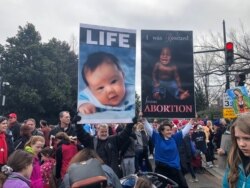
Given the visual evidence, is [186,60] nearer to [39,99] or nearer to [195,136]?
[195,136]

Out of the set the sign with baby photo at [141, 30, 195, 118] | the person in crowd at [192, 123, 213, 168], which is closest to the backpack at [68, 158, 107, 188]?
the sign with baby photo at [141, 30, 195, 118]

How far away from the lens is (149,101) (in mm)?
5777

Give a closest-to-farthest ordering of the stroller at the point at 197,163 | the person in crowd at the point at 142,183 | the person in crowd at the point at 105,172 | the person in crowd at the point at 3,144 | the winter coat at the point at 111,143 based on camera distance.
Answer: the person in crowd at the point at 105,172
the person in crowd at the point at 142,183
the winter coat at the point at 111,143
the person in crowd at the point at 3,144
the stroller at the point at 197,163

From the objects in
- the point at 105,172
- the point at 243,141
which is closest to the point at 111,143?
the point at 105,172

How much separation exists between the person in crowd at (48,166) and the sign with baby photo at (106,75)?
65.6 inches

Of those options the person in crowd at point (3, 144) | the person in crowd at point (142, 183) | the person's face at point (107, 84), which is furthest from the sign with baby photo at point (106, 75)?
the person in crowd at point (3, 144)

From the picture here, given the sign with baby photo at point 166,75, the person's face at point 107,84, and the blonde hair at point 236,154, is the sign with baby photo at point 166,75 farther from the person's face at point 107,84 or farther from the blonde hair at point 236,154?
the blonde hair at point 236,154

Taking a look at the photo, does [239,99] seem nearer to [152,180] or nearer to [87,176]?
[152,180]

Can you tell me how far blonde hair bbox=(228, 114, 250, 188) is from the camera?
2.91 m

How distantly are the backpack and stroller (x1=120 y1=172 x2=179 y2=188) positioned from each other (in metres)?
1.46

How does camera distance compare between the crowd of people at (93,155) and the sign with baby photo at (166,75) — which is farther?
the sign with baby photo at (166,75)

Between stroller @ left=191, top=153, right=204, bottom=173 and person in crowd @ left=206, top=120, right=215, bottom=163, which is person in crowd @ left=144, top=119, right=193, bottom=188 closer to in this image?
stroller @ left=191, top=153, right=204, bottom=173

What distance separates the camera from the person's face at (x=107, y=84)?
17.3ft

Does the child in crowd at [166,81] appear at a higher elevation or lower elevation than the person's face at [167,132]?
higher
